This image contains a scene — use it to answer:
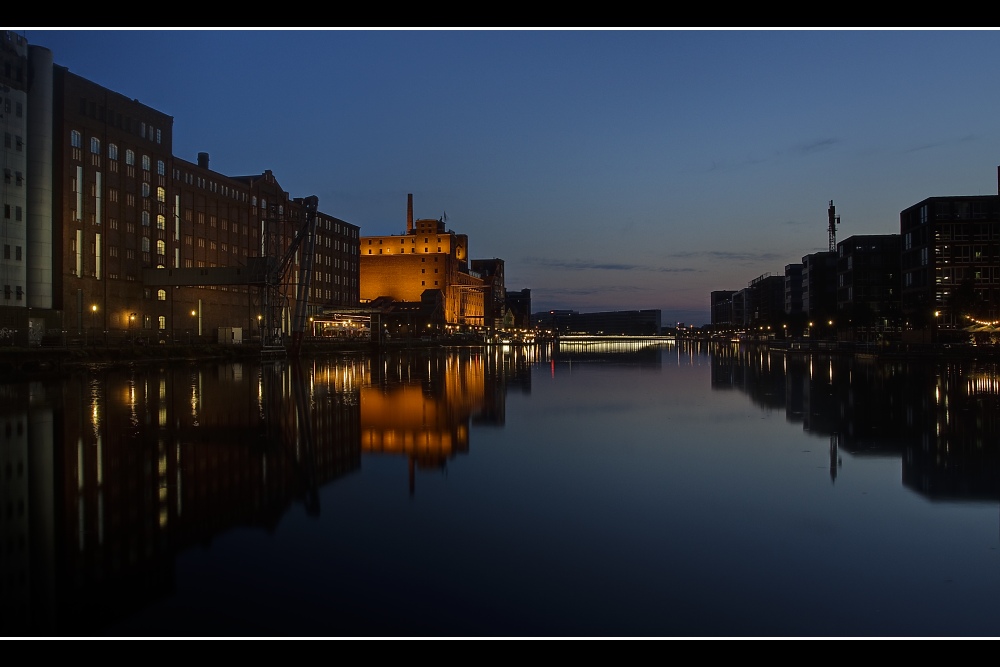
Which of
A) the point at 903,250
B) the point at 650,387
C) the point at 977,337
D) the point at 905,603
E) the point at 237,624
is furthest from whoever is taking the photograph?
the point at 903,250

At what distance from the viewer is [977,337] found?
3408 inches

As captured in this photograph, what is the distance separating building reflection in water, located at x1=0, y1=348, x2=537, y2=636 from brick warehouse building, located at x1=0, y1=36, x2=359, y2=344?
36.9 metres

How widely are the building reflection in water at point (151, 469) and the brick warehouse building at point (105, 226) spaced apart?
36914mm

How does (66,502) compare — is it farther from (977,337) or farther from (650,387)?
(977,337)

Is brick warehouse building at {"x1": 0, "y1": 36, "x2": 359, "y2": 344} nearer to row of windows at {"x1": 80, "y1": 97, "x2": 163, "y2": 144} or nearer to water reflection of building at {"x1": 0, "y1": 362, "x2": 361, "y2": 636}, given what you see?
row of windows at {"x1": 80, "y1": 97, "x2": 163, "y2": 144}

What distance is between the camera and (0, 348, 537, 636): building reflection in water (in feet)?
22.7

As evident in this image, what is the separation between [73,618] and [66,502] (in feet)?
14.8

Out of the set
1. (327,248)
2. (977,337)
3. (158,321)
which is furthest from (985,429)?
(327,248)

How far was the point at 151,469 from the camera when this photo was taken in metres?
12.3

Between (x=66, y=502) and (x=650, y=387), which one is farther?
(x=650, y=387)

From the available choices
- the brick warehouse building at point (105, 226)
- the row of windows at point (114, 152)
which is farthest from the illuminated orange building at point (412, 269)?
the row of windows at point (114, 152)

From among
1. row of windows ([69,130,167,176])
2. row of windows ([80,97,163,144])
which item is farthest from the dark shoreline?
row of windows ([80,97,163,144])

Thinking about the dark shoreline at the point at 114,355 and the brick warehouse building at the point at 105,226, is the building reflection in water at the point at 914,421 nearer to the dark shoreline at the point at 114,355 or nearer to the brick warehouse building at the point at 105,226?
the dark shoreline at the point at 114,355

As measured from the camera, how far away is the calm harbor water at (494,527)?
6.18m
